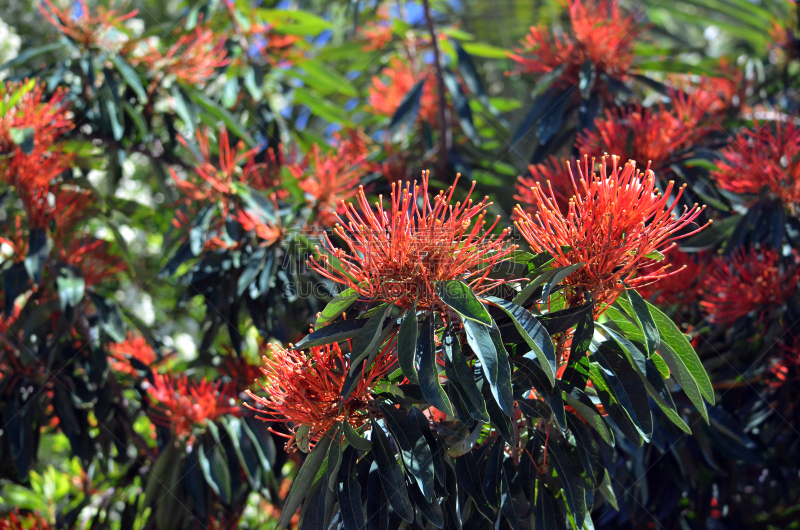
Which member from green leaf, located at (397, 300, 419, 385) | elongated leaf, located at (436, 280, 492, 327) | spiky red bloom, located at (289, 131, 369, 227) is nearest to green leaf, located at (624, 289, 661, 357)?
elongated leaf, located at (436, 280, 492, 327)

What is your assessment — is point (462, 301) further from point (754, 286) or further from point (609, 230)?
point (754, 286)

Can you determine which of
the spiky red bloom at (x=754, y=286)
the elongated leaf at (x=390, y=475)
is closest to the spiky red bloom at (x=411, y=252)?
the elongated leaf at (x=390, y=475)

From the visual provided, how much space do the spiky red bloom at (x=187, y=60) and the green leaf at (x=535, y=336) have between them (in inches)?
74.8

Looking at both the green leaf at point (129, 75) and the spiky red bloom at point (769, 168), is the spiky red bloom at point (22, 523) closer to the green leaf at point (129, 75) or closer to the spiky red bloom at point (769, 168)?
the green leaf at point (129, 75)

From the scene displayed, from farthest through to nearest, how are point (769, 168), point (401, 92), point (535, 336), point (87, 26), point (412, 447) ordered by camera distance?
point (401, 92) < point (87, 26) < point (769, 168) < point (412, 447) < point (535, 336)

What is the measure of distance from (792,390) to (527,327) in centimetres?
137

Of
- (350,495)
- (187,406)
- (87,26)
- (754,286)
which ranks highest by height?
(87,26)

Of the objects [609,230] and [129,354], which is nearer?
[609,230]

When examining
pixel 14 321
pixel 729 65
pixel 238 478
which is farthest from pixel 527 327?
pixel 729 65

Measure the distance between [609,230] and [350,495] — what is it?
2.35 feet

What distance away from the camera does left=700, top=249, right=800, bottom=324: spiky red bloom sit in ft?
6.28

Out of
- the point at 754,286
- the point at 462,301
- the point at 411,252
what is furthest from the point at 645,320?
the point at 754,286

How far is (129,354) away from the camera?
8.13ft

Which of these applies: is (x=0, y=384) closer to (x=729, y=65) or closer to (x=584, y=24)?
(x=584, y=24)
